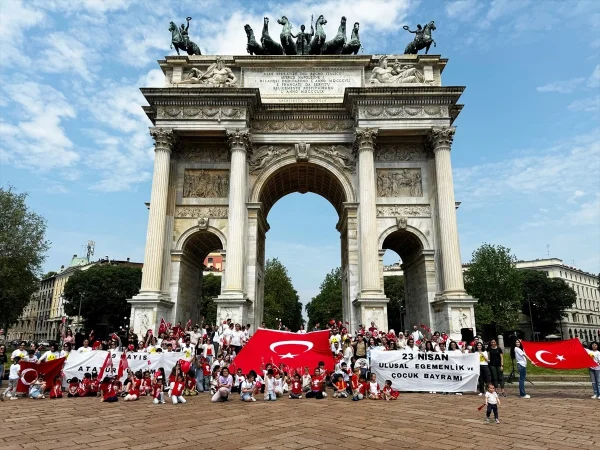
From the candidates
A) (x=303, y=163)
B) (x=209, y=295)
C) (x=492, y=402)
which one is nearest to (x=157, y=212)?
(x=303, y=163)

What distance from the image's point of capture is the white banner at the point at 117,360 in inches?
628

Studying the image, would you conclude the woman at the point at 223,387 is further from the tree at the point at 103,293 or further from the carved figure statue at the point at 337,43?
the tree at the point at 103,293

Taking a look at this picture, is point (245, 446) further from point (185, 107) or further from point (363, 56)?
point (363, 56)

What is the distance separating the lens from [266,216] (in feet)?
106

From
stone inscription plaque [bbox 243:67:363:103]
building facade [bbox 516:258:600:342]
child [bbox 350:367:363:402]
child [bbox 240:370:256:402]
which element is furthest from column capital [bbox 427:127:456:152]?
building facade [bbox 516:258:600:342]

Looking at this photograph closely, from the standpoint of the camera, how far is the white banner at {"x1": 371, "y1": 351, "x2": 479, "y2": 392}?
15.1 metres

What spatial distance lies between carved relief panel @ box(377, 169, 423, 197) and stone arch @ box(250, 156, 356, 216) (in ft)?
6.49

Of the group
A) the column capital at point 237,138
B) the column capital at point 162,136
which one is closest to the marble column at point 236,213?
the column capital at point 237,138

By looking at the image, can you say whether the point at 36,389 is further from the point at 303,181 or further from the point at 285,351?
the point at 303,181

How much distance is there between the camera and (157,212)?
2494 cm

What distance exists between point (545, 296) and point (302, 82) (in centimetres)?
6611

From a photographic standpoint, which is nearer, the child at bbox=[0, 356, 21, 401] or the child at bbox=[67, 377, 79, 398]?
the child at bbox=[0, 356, 21, 401]

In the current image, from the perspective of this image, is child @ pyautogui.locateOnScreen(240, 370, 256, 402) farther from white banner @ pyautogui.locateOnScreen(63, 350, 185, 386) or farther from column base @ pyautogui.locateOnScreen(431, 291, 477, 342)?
column base @ pyautogui.locateOnScreen(431, 291, 477, 342)

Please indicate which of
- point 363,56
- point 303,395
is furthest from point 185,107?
point 303,395
